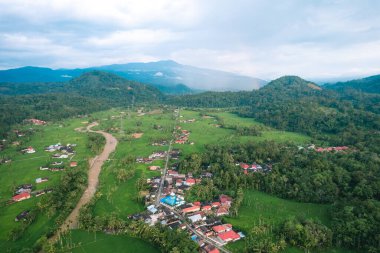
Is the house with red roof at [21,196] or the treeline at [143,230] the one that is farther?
the house with red roof at [21,196]

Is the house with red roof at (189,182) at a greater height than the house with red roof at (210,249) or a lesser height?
greater

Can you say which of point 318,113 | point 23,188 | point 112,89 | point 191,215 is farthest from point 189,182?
point 112,89

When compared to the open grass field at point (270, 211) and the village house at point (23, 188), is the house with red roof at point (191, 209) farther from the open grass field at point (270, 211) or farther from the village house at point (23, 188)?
the village house at point (23, 188)

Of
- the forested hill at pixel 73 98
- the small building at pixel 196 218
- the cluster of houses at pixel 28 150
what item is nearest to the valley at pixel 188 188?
the small building at pixel 196 218

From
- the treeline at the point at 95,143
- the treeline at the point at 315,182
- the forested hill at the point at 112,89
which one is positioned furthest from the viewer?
the forested hill at the point at 112,89

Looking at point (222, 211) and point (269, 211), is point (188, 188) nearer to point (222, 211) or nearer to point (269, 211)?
point (222, 211)

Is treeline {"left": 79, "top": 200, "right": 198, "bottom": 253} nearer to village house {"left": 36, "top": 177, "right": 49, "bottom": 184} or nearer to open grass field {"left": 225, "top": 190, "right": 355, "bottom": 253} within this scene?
open grass field {"left": 225, "top": 190, "right": 355, "bottom": 253}
